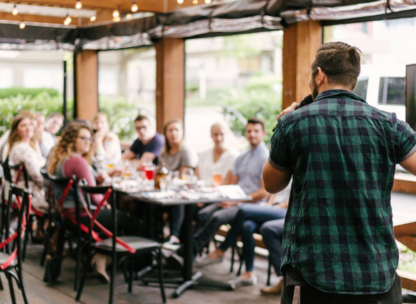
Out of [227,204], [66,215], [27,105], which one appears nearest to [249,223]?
[227,204]

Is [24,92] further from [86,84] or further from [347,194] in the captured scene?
[347,194]

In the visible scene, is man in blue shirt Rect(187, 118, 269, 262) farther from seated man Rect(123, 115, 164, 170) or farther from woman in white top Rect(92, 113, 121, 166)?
woman in white top Rect(92, 113, 121, 166)

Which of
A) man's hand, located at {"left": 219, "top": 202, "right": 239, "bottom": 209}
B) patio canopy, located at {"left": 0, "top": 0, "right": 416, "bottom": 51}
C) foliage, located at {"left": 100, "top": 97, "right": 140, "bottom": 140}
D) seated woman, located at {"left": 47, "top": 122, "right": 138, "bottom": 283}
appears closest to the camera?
seated woman, located at {"left": 47, "top": 122, "right": 138, "bottom": 283}

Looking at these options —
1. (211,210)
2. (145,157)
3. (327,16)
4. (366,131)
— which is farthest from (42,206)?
(366,131)

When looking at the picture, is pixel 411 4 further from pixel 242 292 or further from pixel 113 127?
pixel 113 127

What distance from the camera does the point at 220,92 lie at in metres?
10.6

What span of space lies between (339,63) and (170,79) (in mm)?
5573

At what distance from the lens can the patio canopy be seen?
4598 mm

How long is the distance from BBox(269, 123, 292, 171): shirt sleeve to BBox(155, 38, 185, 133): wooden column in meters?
5.46

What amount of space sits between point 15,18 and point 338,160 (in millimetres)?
6855

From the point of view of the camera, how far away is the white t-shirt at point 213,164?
521cm

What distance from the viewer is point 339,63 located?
5.57ft

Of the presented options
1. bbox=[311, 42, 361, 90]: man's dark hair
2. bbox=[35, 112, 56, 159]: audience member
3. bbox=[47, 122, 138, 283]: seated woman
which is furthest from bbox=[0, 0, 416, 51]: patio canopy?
bbox=[311, 42, 361, 90]: man's dark hair

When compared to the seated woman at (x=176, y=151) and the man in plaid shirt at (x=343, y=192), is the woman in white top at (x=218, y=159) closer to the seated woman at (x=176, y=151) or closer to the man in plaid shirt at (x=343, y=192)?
the seated woman at (x=176, y=151)
